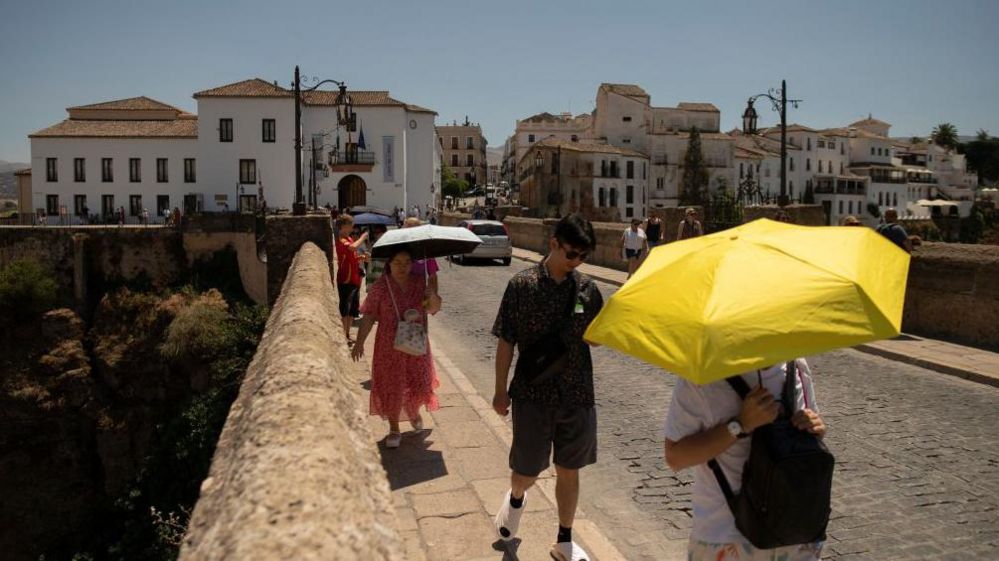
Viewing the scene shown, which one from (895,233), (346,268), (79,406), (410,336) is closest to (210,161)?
(79,406)

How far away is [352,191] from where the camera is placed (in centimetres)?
6075

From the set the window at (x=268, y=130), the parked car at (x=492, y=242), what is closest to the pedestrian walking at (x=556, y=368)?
the parked car at (x=492, y=242)

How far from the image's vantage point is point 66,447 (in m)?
26.2

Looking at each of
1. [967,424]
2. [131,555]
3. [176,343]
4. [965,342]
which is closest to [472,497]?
[967,424]

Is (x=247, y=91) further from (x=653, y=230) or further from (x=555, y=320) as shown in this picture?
(x=555, y=320)

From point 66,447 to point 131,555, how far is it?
15.6m

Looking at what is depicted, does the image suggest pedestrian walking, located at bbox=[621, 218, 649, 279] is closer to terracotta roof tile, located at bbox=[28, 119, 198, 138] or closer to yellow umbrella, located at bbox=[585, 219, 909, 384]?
yellow umbrella, located at bbox=[585, 219, 909, 384]

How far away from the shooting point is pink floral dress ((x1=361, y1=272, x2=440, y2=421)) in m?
6.54

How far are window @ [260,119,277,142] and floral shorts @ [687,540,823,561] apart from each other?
5982 cm

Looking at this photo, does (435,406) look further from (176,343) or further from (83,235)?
(83,235)

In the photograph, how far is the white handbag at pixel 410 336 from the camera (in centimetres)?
639

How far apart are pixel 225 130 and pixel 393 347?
5685 cm

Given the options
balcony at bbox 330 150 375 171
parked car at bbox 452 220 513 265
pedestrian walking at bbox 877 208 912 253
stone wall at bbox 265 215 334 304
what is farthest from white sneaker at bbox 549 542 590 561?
balcony at bbox 330 150 375 171

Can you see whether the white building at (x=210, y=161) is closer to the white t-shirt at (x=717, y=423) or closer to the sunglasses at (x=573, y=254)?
the sunglasses at (x=573, y=254)
